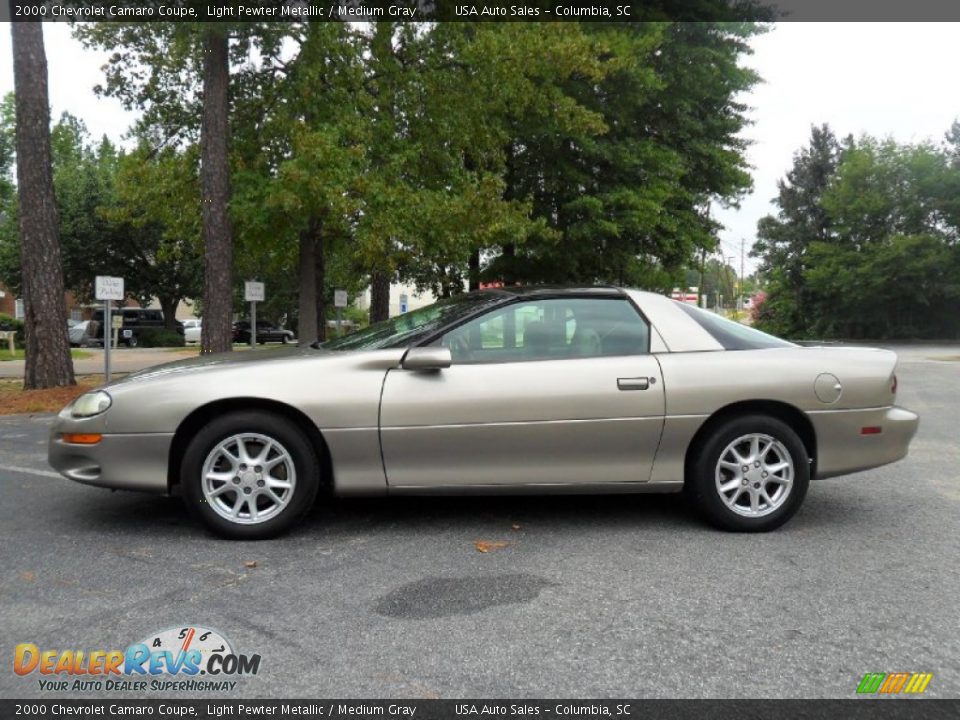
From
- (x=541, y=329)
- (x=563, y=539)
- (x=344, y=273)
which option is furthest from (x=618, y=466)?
(x=344, y=273)

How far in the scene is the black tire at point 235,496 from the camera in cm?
407

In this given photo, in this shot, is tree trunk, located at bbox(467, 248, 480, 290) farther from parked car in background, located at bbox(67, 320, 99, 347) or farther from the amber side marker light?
parked car in background, located at bbox(67, 320, 99, 347)

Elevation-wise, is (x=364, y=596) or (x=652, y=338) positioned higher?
(x=652, y=338)

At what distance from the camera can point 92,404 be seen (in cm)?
417

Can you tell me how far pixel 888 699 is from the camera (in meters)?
2.55

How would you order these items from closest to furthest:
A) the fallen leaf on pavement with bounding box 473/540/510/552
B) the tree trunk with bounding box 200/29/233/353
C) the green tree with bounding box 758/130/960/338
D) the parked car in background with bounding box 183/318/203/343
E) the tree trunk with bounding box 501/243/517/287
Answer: the fallen leaf on pavement with bounding box 473/540/510/552 → the tree trunk with bounding box 200/29/233/353 → the tree trunk with bounding box 501/243/517/287 → the green tree with bounding box 758/130/960/338 → the parked car in background with bounding box 183/318/203/343

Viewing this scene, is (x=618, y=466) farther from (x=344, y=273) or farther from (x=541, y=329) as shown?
(x=344, y=273)

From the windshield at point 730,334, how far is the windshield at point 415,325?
121 cm

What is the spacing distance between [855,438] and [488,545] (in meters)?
2.23

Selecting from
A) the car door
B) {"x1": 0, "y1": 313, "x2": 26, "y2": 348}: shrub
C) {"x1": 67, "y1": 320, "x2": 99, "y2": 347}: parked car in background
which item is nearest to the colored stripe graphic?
the car door

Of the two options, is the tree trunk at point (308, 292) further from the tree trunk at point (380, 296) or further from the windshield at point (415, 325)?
the windshield at point (415, 325)

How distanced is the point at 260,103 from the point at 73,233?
2496 centimetres

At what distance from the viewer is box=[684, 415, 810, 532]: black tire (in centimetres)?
433

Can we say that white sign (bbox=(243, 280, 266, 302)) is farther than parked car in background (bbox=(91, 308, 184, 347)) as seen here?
No
